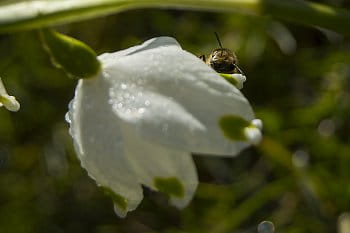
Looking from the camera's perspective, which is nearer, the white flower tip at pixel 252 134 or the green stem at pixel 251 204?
the white flower tip at pixel 252 134

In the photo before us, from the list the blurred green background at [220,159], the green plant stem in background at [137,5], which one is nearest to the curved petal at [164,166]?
the green plant stem in background at [137,5]

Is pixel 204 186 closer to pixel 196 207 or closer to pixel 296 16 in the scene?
pixel 196 207

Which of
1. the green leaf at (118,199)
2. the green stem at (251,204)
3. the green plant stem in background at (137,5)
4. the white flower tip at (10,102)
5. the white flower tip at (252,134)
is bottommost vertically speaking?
the green stem at (251,204)

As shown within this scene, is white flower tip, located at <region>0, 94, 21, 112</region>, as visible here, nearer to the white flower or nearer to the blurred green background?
the white flower

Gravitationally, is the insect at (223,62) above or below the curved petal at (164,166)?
below

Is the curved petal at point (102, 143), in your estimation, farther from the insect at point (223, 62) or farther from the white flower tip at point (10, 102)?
the insect at point (223, 62)

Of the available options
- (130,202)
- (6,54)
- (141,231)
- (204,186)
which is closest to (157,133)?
(130,202)
